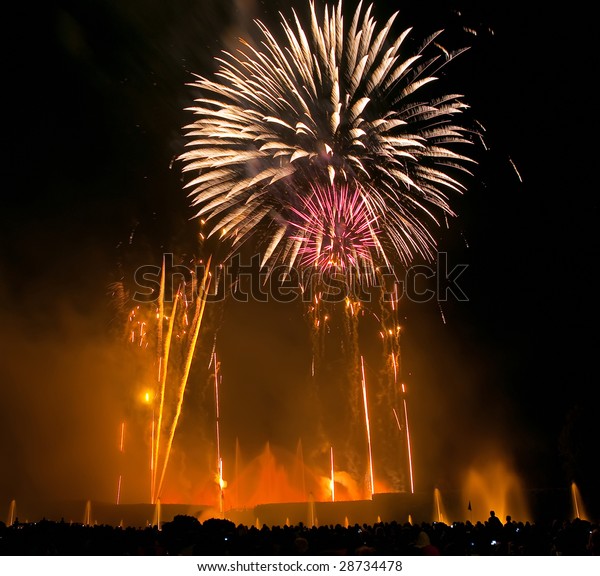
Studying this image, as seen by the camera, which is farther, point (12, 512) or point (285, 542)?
point (12, 512)

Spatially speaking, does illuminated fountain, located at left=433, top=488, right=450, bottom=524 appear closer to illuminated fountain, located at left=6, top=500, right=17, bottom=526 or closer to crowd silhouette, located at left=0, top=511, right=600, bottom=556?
crowd silhouette, located at left=0, top=511, right=600, bottom=556

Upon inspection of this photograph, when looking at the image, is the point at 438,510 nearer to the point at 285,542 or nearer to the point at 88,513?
the point at 88,513

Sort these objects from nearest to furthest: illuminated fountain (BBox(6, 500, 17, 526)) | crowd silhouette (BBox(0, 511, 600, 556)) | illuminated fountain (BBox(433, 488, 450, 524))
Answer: crowd silhouette (BBox(0, 511, 600, 556)), illuminated fountain (BBox(433, 488, 450, 524)), illuminated fountain (BBox(6, 500, 17, 526))

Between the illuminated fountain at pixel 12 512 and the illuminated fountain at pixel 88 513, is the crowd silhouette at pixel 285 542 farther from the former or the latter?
the illuminated fountain at pixel 12 512

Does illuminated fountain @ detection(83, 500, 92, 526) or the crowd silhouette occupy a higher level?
illuminated fountain @ detection(83, 500, 92, 526)

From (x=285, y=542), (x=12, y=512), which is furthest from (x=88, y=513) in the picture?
(x=285, y=542)

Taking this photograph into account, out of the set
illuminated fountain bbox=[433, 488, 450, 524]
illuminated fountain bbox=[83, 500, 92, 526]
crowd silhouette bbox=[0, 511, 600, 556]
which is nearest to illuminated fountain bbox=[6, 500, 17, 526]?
illuminated fountain bbox=[83, 500, 92, 526]

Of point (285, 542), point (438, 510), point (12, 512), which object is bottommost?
point (438, 510)

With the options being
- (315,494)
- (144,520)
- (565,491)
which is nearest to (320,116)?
(144,520)

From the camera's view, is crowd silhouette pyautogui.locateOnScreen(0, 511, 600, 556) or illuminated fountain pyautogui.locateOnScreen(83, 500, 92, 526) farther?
illuminated fountain pyautogui.locateOnScreen(83, 500, 92, 526)
